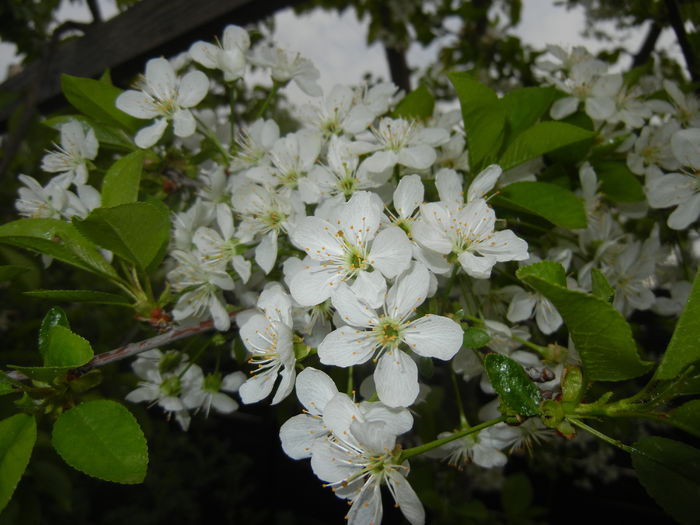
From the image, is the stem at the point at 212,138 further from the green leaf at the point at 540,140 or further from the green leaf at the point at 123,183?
the green leaf at the point at 540,140

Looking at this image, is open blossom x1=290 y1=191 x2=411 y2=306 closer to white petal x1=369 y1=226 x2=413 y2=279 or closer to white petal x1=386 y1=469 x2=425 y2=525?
white petal x1=369 y1=226 x2=413 y2=279

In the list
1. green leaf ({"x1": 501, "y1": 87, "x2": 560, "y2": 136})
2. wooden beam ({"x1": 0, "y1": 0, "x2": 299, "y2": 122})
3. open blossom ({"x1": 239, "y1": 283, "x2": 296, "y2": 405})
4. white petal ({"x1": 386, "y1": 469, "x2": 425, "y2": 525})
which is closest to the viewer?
white petal ({"x1": 386, "y1": 469, "x2": 425, "y2": 525})

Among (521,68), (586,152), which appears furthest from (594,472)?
(586,152)

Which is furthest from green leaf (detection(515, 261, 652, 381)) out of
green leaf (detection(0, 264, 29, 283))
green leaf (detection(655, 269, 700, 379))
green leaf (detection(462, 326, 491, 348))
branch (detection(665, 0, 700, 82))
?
branch (detection(665, 0, 700, 82))

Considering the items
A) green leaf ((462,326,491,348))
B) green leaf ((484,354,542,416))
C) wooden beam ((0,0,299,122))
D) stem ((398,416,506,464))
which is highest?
wooden beam ((0,0,299,122))

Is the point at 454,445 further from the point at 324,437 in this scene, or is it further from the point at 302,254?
the point at 302,254
